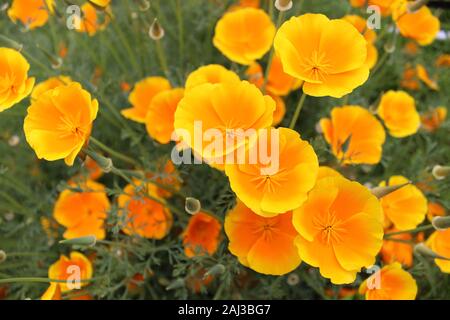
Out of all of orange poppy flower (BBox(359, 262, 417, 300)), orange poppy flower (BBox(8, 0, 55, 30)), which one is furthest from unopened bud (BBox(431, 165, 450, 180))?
orange poppy flower (BBox(8, 0, 55, 30))

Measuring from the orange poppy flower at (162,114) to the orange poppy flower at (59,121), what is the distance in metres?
0.29

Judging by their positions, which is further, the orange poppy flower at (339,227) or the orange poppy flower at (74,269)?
the orange poppy flower at (74,269)

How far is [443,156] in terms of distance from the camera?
169 cm

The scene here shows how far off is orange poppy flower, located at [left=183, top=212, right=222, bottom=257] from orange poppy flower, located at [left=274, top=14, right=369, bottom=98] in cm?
50

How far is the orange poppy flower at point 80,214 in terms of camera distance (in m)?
1.39

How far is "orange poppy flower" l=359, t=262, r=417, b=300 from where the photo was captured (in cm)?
112

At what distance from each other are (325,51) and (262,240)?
43 cm

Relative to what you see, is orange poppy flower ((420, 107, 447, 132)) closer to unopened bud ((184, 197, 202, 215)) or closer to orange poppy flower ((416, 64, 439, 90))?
orange poppy flower ((416, 64, 439, 90))

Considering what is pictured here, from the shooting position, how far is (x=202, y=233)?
1312mm

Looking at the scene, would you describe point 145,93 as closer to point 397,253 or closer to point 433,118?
point 397,253

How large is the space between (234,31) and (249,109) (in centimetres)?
52

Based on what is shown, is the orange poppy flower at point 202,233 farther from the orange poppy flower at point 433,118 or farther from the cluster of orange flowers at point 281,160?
the orange poppy flower at point 433,118

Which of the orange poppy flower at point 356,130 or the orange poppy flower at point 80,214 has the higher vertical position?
the orange poppy flower at point 356,130

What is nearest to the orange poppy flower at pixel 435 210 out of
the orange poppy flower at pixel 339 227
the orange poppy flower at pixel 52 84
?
the orange poppy flower at pixel 339 227
